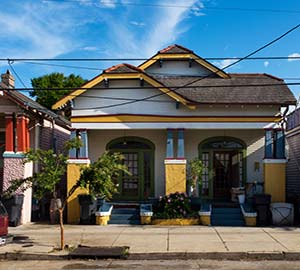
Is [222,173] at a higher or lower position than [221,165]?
lower

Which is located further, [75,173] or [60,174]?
[75,173]

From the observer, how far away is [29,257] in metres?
10.9

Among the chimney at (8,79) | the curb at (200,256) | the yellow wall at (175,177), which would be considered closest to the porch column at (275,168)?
the yellow wall at (175,177)

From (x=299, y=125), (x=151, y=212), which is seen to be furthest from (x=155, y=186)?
(x=299, y=125)

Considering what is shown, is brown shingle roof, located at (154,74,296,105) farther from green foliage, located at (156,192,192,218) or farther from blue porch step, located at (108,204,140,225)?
blue porch step, located at (108,204,140,225)

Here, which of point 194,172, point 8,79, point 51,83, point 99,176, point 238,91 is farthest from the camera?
point 51,83

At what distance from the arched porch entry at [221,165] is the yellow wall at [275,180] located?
7.13ft

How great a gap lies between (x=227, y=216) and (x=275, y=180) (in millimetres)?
2200

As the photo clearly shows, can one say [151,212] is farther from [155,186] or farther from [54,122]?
[54,122]

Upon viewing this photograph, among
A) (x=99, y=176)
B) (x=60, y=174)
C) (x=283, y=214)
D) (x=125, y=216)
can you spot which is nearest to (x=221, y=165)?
(x=283, y=214)

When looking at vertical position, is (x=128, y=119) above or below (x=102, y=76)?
below

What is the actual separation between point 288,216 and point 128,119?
21.9ft

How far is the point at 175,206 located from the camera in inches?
631

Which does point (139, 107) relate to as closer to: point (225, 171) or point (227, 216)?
point (225, 171)
